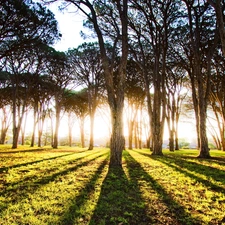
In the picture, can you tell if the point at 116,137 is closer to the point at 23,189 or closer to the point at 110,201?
the point at 110,201

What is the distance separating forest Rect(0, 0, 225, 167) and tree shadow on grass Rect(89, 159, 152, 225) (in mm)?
3152

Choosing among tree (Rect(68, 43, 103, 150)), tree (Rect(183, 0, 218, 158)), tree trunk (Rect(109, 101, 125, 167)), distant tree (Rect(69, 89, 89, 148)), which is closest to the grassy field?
tree trunk (Rect(109, 101, 125, 167))

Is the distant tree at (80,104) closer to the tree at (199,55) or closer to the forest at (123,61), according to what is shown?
the forest at (123,61)

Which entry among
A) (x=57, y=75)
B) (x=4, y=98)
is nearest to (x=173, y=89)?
(x=57, y=75)

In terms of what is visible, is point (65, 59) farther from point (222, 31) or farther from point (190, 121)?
point (190, 121)

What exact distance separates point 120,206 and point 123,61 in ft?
21.7

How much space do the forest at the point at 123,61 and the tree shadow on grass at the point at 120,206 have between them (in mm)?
3152

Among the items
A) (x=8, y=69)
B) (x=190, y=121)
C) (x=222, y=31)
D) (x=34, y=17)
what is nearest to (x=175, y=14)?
(x=222, y=31)

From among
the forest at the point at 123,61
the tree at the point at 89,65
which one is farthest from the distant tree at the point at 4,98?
the tree at the point at 89,65

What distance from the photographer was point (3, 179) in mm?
5586

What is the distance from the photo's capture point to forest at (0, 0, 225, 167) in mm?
8891

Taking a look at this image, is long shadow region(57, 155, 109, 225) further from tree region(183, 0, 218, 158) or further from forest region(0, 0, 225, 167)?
tree region(183, 0, 218, 158)

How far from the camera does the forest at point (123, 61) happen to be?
8.89 metres

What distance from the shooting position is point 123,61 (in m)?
8.52
